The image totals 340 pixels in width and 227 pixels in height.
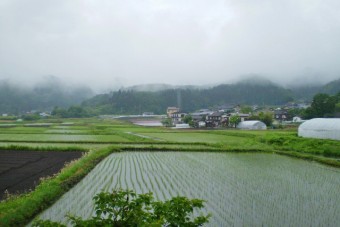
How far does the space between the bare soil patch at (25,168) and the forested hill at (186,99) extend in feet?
285

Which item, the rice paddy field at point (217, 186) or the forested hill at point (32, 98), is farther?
the forested hill at point (32, 98)

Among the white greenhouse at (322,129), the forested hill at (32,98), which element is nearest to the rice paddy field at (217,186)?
the white greenhouse at (322,129)

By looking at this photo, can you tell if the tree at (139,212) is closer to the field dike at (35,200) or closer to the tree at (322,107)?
the field dike at (35,200)

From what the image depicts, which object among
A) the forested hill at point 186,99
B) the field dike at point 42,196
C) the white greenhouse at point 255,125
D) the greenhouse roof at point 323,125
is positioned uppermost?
the forested hill at point 186,99

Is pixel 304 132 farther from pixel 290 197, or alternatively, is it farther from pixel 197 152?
pixel 290 197

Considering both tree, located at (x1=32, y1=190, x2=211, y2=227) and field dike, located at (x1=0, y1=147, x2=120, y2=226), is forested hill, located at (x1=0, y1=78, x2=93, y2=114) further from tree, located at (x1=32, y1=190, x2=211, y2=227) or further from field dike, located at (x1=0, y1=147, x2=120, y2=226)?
tree, located at (x1=32, y1=190, x2=211, y2=227)

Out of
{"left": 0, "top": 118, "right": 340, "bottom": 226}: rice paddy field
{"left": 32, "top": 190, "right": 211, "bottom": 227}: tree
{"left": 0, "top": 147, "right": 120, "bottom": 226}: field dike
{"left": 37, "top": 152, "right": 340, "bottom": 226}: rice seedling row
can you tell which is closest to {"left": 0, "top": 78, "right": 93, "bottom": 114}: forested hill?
{"left": 0, "top": 118, "right": 340, "bottom": 226}: rice paddy field

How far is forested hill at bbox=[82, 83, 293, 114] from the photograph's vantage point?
109 meters

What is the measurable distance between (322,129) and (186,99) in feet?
303

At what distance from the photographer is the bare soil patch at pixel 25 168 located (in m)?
10.6

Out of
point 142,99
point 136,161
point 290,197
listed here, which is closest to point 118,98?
point 142,99

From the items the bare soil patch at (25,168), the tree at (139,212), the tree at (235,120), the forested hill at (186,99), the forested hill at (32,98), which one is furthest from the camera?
the forested hill at (32,98)

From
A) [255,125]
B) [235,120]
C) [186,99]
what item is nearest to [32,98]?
[186,99]

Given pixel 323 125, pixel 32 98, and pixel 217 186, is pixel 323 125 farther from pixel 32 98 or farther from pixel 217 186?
pixel 32 98
